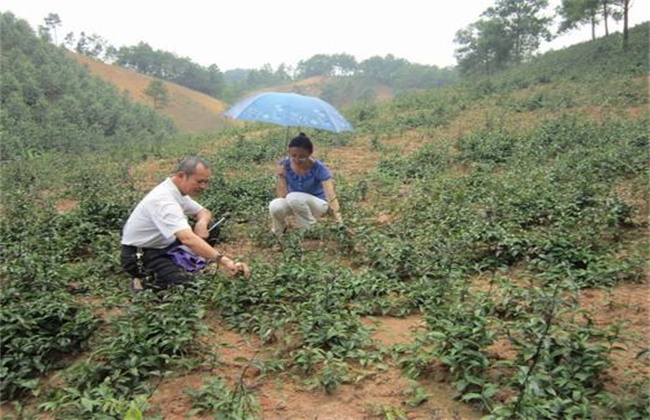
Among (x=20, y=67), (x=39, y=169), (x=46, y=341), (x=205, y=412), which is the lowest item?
(x=205, y=412)

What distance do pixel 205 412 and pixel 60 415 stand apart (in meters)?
0.66

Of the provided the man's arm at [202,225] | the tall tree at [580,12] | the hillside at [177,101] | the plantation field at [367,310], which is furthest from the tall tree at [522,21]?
the man's arm at [202,225]

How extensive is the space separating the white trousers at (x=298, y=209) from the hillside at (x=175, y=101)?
4829 centimetres

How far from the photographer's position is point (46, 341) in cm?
297

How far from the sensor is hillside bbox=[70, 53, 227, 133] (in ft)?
176

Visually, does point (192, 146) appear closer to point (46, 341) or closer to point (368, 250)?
point (368, 250)

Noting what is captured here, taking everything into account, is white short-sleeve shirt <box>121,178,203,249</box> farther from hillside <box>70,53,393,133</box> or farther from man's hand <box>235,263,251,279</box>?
hillside <box>70,53,393,133</box>

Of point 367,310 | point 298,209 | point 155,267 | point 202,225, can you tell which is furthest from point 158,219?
point 298,209

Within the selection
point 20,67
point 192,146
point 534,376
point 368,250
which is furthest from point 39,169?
point 20,67

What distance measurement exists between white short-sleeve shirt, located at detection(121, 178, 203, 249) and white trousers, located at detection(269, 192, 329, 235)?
4.39 ft

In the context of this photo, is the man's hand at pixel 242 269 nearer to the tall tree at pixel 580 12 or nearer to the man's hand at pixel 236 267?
the man's hand at pixel 236 267

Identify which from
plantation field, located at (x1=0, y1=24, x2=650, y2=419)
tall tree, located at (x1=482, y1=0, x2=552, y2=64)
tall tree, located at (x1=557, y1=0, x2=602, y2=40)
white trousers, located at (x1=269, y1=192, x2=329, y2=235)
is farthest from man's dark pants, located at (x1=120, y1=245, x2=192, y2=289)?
tall tree, located at (x1=482, y1=0, x2=552, y2=64)

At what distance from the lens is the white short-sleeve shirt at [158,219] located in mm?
3418

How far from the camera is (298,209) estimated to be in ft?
16.5
